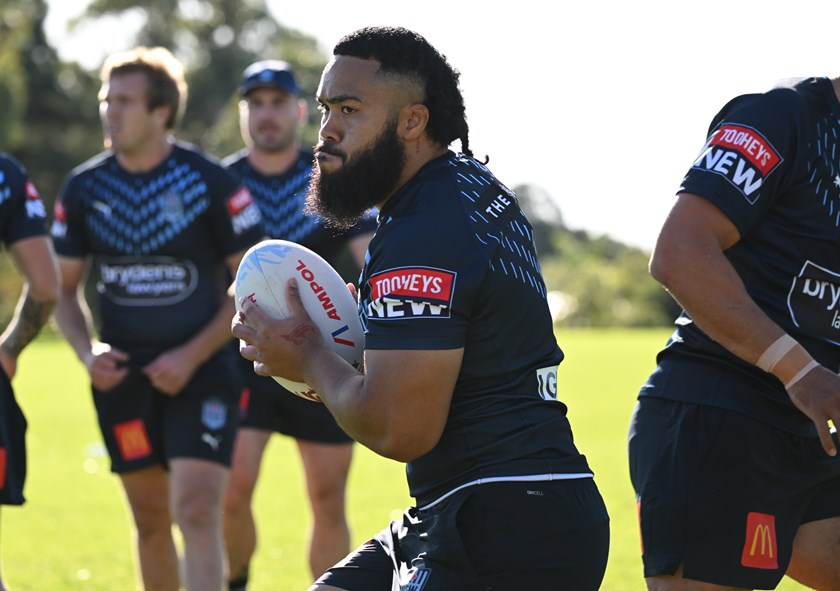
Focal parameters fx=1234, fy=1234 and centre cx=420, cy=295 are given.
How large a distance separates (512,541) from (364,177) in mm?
1150

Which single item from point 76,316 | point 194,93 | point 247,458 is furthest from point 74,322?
point 194,93

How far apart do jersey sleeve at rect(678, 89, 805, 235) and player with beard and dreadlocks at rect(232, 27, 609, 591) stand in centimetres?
61

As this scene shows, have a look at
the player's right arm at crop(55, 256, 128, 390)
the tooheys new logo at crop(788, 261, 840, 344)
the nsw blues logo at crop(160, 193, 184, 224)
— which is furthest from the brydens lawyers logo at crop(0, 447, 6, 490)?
the tooheys new logo at crop(788, 261, 840, 344)

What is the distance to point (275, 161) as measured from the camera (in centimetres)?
767

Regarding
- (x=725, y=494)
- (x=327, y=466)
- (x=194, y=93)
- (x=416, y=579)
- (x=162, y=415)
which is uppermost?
(x=194, y=93)

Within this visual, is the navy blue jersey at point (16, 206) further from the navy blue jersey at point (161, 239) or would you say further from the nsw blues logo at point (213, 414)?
the nsw blues logo at point (213, 414)

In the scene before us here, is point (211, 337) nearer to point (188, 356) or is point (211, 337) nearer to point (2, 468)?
point (188, 356)

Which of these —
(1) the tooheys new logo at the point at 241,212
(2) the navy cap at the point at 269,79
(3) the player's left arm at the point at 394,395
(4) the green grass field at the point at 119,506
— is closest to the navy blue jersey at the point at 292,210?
(2) the navy cap at the point at 269,79

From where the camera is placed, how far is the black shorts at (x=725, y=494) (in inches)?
158

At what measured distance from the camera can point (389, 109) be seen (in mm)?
3678

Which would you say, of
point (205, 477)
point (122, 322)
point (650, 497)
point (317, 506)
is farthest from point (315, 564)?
point (650, 497)

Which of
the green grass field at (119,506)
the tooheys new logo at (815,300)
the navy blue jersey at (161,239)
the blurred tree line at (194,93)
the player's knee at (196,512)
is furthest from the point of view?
the blurred tree line at (194,93)

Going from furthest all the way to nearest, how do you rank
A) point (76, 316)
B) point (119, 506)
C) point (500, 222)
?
point (119, 506)
point (76, 316)
point (500, 222)

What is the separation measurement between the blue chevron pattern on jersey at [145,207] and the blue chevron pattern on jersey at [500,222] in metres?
3.10
